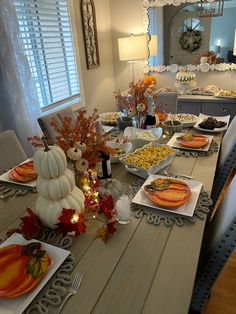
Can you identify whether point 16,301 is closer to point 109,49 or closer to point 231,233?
point 231,233

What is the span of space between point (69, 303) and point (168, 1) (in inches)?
129

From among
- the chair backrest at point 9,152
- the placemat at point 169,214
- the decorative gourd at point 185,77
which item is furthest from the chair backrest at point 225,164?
the decorative gourd at point 185,77

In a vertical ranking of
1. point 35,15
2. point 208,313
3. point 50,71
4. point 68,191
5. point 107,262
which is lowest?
point 208,313

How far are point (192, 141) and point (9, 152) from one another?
111 cm

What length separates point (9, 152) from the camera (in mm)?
1444

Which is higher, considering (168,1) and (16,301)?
(168,1)

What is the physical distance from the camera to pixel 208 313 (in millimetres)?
1306

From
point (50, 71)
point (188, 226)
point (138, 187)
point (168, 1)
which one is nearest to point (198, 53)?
point (168, 1)

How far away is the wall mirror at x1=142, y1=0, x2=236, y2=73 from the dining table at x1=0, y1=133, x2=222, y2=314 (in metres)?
2.68

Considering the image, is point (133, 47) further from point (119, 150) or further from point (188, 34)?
point (119, 150)

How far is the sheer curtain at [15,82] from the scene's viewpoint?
1.78 meters

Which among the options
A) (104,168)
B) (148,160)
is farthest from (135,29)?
(104,168)

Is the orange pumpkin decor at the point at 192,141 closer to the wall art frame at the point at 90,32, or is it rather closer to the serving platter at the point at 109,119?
the serving platter at the point at 109,119

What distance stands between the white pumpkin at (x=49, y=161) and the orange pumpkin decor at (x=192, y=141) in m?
0.88
